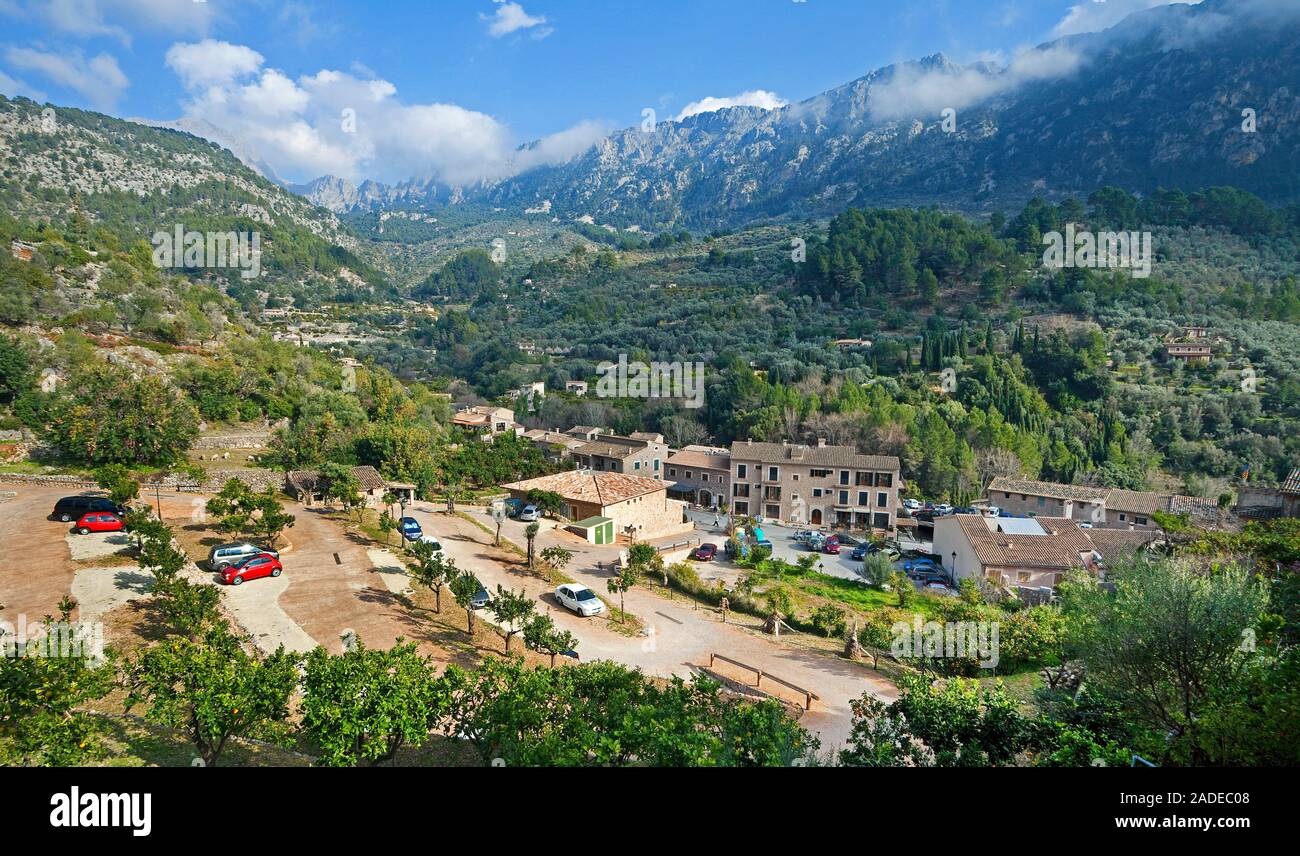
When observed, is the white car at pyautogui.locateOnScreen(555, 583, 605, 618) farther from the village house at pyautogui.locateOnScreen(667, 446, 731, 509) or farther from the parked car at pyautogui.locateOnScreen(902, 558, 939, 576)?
the village house at pyautogui.locateOnScreen(667, 446, 731, 509)

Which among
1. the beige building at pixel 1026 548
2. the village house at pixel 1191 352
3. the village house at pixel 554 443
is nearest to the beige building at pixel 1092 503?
the beige building at pixel 1026 548

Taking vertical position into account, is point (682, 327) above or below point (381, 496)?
above

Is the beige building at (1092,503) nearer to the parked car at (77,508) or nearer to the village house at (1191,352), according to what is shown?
the village house at (1191,352)

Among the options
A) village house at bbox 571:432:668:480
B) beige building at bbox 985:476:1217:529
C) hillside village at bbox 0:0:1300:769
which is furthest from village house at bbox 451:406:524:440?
beige building at bbox 985:476:1217:529

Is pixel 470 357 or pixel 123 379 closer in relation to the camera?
pixel 123 379

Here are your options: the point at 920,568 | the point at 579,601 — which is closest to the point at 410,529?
the point at 579,601
